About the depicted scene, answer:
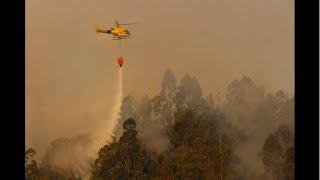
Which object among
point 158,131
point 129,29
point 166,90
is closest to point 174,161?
point 158,131

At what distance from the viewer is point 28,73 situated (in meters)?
1.87

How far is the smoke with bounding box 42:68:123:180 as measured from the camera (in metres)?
1.88

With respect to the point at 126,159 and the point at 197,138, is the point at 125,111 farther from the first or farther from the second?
the point at 197,138

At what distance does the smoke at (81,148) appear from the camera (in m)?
1.88

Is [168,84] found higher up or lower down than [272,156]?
higher up

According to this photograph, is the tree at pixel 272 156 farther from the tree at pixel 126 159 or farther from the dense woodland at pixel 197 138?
the tree at pixel 126 159

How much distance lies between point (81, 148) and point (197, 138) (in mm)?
407

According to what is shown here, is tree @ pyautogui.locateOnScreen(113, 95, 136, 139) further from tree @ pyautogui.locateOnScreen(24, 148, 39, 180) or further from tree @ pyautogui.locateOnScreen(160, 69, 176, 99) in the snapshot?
tree @ pyautogui.locateOnScreen(24, 148, 39, 180)

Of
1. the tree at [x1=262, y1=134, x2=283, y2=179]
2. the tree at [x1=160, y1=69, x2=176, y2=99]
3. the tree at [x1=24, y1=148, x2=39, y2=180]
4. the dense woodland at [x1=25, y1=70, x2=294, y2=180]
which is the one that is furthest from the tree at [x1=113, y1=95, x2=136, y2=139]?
the tree at [x1=262, y1=134, x2=283, y2=179]

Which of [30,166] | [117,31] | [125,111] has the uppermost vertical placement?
[117,31]

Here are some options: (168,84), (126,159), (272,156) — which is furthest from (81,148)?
(272,156)

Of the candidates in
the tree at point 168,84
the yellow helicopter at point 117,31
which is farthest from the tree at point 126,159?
the yellow helicopter at point 117,31

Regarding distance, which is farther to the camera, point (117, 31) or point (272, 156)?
point (272, 156)

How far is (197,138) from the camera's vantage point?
2.02 m
